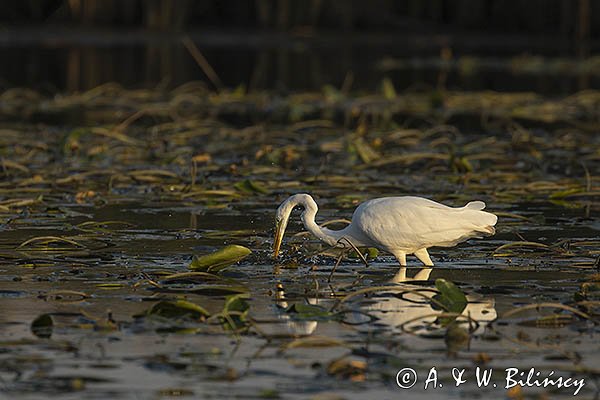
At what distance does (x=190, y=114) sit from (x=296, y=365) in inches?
513

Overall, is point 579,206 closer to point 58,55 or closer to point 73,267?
point 73,267

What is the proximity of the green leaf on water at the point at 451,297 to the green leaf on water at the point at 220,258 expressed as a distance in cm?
143

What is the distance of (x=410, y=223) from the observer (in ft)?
26.8

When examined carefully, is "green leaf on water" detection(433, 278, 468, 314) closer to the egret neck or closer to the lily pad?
the lily pad

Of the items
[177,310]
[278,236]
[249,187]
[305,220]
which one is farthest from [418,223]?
[249,187]

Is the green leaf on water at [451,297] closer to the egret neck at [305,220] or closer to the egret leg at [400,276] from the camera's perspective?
the egret leg at [400,276]

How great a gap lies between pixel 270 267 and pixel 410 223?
90cm

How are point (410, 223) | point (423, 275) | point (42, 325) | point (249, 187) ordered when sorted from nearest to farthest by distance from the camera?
1. point (42, 325)
2. point (410, 223)
3. point (423, 275)
4. point (249, 187)

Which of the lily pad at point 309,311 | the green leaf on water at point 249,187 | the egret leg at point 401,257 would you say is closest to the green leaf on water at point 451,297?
the lily pad at point 309,311

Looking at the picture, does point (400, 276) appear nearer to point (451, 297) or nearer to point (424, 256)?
point (424, 256)

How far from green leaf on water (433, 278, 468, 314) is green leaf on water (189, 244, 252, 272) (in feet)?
4.69

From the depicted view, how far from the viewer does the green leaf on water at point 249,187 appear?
1121cm

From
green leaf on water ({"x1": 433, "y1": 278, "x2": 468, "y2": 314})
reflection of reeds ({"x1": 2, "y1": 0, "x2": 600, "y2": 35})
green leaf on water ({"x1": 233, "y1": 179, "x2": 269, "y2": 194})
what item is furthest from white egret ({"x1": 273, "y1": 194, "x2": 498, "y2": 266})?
reflection of reeds ({"x1": 2, "y1": 0, "x2": 600, "y2": 35})

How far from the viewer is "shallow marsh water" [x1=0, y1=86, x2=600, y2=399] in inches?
235
